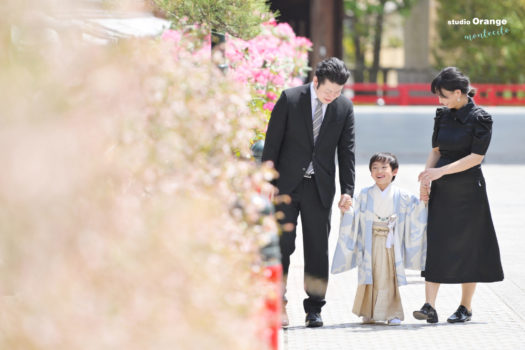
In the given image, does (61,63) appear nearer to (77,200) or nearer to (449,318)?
(77,200)

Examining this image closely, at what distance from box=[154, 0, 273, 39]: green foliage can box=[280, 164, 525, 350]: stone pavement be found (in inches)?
81.3

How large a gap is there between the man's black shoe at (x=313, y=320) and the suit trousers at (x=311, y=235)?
3cm

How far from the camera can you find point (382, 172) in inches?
271

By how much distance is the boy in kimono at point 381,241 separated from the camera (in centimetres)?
686

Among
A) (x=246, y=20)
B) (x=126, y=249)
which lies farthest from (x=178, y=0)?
(x=126, y=249)

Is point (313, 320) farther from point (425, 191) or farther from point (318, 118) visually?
point (318, 118)

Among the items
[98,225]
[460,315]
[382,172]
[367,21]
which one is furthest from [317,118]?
[367,21]

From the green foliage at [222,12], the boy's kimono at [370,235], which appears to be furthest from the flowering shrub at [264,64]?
the boy's kimono at [370,235]

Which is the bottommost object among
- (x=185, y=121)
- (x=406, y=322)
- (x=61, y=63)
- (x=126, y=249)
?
(x=406, y=322)

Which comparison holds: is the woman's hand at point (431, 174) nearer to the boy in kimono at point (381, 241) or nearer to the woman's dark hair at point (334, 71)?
the boy in kimono at point (381, 241)

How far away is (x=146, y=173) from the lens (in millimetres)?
3906

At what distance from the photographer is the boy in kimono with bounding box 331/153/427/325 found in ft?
22.5

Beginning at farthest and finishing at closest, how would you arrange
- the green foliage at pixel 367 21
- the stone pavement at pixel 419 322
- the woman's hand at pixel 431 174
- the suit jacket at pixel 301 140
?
the green foliage at pixel 367 21, the woman's hand at pixel 431 174, the suit jacket at pixel 301 140, the stone pavement at pixel 419 322

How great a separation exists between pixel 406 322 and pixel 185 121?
287 centimetres
